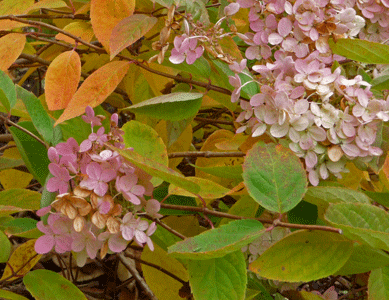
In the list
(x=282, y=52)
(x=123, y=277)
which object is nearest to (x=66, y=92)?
(x=282, y=52)

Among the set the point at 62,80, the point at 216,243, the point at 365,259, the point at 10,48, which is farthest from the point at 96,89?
the point at 365,259

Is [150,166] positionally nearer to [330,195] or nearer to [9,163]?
[330,195]

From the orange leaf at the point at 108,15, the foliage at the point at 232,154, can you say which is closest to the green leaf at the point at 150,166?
the foliage at the point at 232,154

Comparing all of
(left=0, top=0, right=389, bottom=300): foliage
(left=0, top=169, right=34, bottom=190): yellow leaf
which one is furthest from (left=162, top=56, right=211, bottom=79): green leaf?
(left=0, top=169, right=34, bottom=190): yellow leaf

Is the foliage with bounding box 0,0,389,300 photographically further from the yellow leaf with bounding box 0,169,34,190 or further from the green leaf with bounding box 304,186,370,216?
the yellow leaf with bounding box 0,169,34,190

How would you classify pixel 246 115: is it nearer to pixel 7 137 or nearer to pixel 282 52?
pixel 282 52
